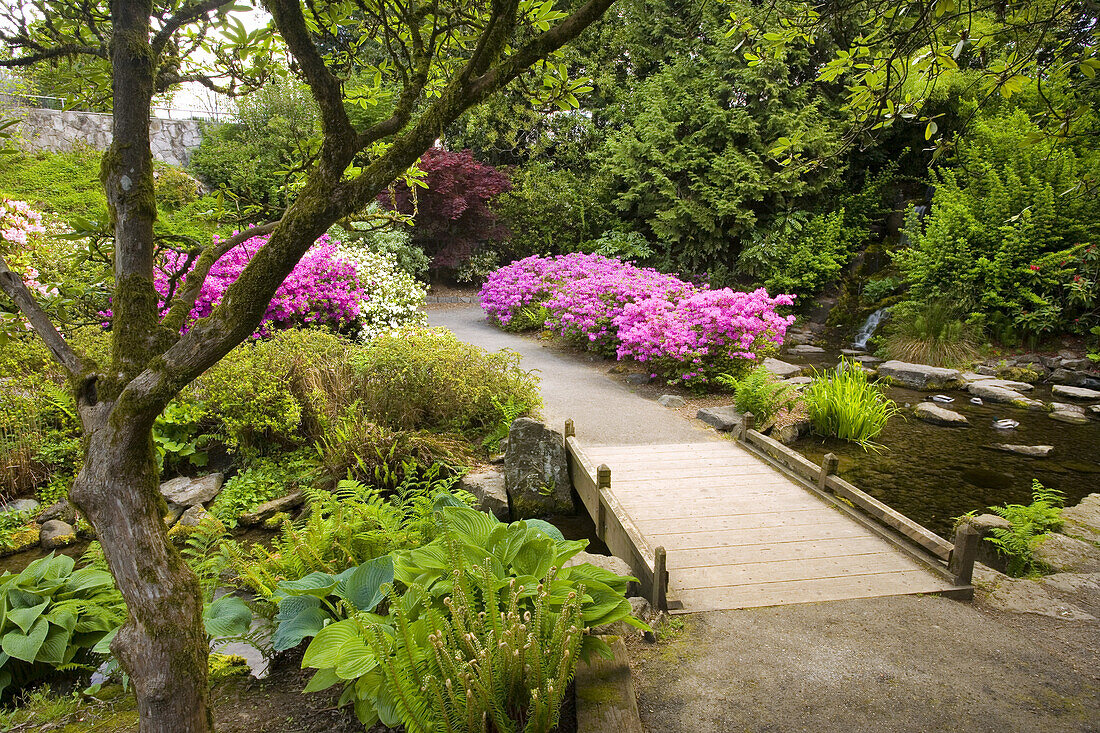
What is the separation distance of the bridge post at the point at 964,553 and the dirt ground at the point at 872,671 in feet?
0.56

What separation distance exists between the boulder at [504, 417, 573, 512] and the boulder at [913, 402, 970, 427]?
5.31 metres

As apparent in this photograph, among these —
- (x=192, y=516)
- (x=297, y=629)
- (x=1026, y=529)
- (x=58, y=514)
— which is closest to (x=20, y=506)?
(x=58, y=514)

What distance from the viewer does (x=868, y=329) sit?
473 inches

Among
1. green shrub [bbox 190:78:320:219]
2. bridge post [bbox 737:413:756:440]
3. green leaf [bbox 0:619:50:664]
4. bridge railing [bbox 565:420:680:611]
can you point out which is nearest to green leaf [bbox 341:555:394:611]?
green leaf [bbox 0:619:50:664]

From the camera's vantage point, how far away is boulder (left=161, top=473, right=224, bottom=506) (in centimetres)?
532

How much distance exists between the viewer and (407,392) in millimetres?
5949

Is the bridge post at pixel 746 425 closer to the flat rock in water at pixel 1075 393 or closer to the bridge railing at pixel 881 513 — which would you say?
the bridge railing at pixel 881 513

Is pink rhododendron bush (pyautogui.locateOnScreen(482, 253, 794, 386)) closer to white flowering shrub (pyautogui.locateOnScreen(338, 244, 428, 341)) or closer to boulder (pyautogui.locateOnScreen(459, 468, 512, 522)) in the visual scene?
white flowering shrub (pyautogui.locateOnScreen(338, 244, 428, 341))

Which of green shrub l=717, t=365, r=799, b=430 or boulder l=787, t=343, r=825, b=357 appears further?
boulder l=787, t=343, r=825, b=357

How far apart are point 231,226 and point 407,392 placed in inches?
158

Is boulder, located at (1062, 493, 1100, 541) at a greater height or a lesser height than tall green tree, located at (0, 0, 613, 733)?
lesser

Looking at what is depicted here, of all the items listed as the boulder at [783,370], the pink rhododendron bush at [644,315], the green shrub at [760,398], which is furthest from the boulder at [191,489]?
the boulder at [783,370]

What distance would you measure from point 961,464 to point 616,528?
4569mm

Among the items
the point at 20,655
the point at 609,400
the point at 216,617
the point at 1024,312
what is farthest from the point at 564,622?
the point at 1024,312
